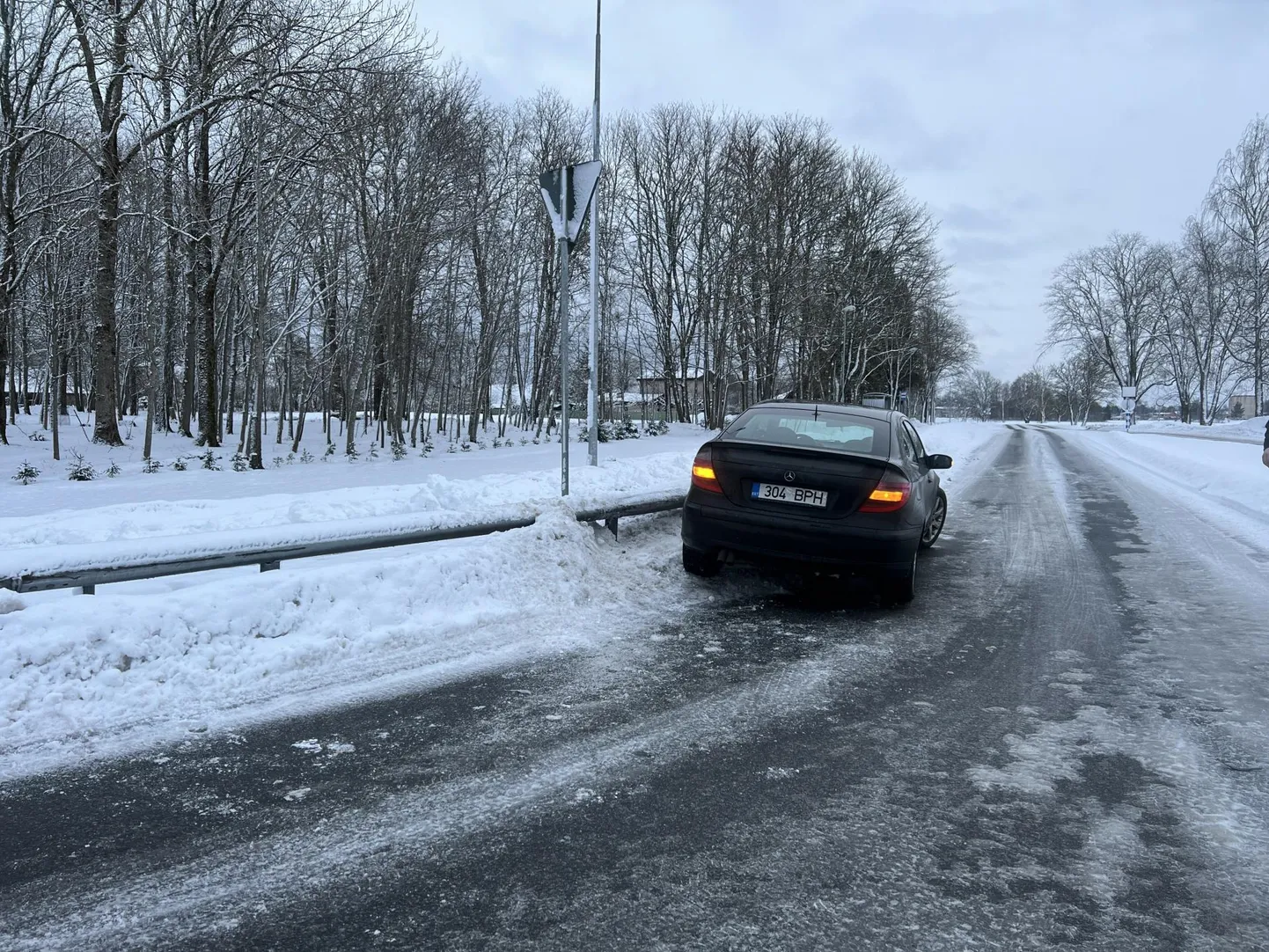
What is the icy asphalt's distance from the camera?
2.18 meters

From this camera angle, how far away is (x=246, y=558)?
5.00 m

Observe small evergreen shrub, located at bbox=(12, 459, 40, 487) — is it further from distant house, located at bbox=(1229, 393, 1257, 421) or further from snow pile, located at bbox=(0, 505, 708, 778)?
distant house, located at bbox=(1229, 393, 1257, 421)

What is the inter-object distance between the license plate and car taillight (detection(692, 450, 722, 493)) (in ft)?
1.01

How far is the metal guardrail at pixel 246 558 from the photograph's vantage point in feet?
13.9

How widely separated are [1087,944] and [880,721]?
1626mm

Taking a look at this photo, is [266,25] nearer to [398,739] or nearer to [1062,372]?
[398,739]

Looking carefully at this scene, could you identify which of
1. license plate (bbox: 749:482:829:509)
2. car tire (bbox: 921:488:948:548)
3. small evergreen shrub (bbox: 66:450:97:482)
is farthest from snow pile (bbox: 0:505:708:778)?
small evergreen shrub (bbox: 66:450:97:482)

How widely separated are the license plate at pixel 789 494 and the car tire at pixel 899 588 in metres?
0.74

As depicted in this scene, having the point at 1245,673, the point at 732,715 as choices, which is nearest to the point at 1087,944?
the point at 732,715

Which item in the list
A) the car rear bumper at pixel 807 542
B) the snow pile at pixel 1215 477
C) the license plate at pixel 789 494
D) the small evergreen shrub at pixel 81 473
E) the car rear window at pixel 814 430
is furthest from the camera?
the small evergreen shrub at pixel 81 473

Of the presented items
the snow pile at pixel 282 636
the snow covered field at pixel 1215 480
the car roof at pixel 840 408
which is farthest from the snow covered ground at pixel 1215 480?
the snow pile at pixel 282 636

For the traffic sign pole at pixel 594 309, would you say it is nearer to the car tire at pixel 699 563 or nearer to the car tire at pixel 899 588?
the car tire at pixel 699 563

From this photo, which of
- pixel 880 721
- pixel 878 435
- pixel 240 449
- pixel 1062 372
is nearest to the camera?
pixel 880 721

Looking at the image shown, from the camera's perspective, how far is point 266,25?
14.9 meters
